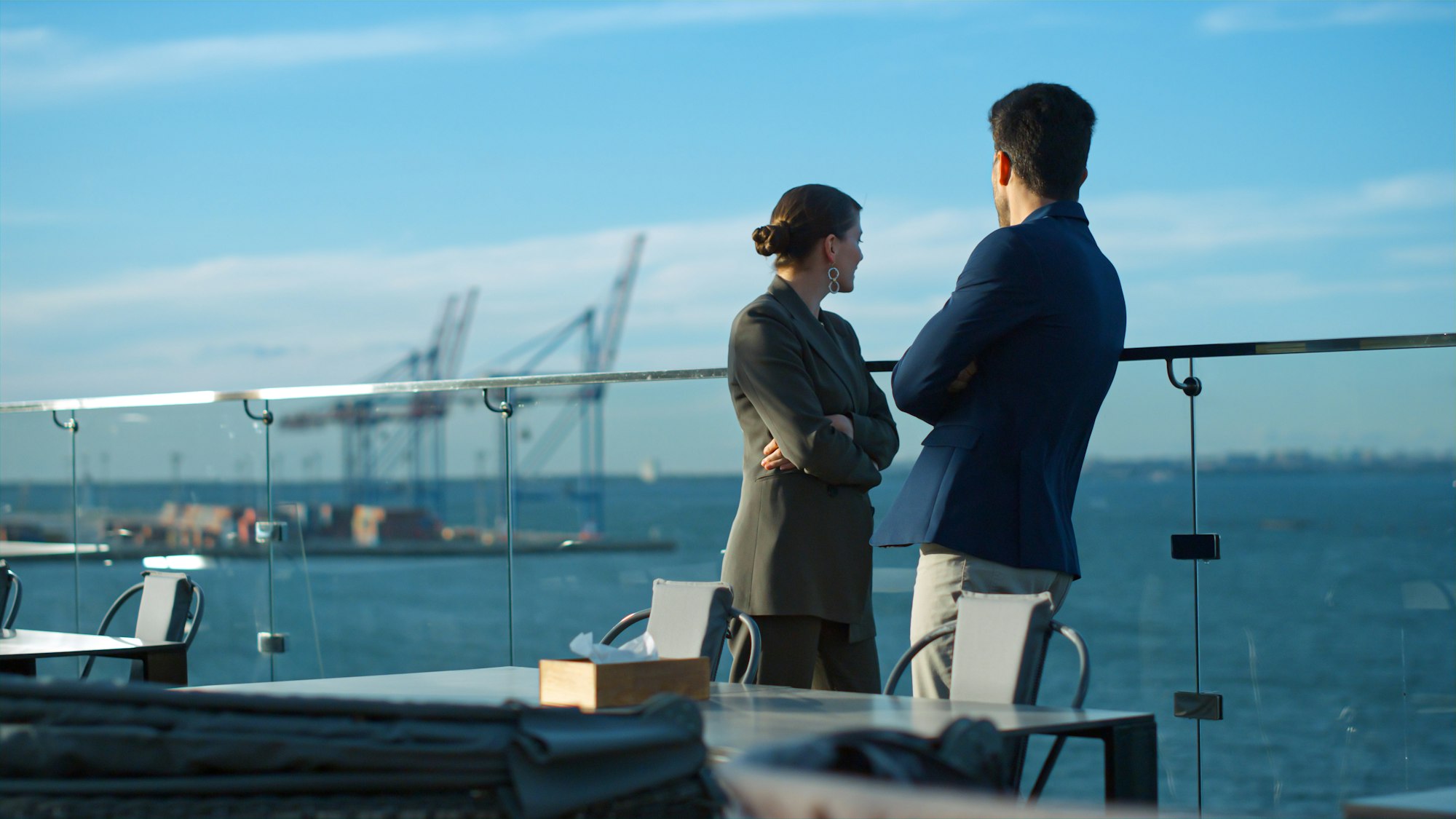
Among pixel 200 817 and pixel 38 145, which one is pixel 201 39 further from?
pixel 200 817

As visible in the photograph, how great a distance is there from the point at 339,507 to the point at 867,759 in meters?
43.7

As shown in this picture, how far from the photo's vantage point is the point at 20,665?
3320 millimetres

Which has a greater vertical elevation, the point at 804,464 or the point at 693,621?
the point at 804,464

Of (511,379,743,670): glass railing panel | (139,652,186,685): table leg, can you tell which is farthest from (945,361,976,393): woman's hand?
(139,652,186,685): table leg

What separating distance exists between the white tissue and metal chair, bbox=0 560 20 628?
8.55 feet

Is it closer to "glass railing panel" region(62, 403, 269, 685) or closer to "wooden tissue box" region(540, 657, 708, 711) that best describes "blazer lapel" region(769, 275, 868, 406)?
"wooden tissue box" region(540, 657, 708, 711)

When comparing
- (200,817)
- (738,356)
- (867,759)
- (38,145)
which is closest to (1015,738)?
(867,759)

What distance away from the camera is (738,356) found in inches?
116

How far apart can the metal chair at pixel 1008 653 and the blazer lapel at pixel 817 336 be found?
2.86 ft

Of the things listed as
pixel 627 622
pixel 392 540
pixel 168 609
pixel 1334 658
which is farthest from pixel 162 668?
pixel 392 540

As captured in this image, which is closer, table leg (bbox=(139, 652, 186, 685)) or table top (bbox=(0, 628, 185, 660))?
table top (bbox=(0, 628, 185, 660))

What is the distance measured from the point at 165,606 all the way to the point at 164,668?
1.46 feet

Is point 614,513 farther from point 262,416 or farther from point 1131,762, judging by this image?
point 1131,762

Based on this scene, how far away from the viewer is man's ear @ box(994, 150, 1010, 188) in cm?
261
